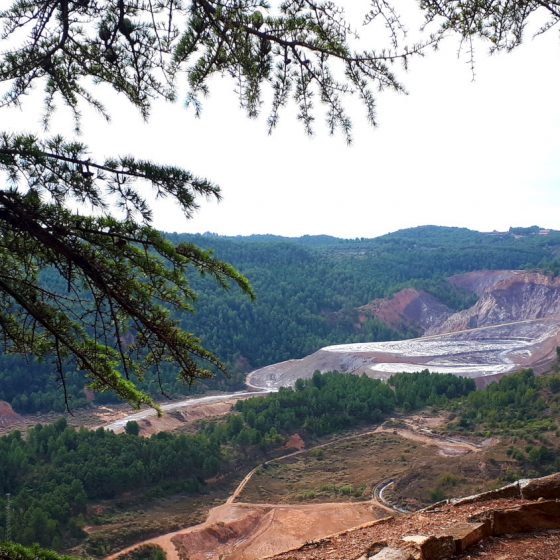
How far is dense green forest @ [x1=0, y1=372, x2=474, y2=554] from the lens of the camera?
60.6 ft

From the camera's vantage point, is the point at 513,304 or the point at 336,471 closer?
the point at 336,471

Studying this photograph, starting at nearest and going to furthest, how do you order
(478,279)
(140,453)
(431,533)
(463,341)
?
(431,533), (140,453), (463,341), (478,279)

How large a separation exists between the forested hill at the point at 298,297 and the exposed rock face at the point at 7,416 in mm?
1557

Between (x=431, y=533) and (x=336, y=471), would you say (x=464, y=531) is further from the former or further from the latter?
(x=336, y=471)

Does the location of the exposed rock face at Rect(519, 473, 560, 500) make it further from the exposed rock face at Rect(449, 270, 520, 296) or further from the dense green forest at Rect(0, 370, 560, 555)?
the exposed rock face at Rect(449, 270, 520, 296)

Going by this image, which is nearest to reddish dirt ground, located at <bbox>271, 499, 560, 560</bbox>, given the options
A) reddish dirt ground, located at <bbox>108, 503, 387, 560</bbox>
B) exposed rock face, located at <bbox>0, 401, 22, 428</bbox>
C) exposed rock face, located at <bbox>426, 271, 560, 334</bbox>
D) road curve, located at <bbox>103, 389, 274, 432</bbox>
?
reddish dirt ground, located at <bbox>108, 503, 387, 560</bbox>

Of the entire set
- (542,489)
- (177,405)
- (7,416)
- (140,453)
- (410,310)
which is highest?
(542,489)

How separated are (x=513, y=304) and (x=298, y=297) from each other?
22592mm

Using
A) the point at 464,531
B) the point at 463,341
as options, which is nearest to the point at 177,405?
the point at 463,341

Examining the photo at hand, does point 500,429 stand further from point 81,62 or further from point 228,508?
point 81,62

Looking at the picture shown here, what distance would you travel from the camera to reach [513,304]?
60719 millimetres

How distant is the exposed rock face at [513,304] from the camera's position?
58.2 m

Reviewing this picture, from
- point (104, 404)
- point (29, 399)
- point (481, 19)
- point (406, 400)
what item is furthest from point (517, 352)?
point (481, 19)

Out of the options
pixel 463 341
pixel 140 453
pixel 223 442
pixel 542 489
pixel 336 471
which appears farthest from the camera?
pixel 463 341
